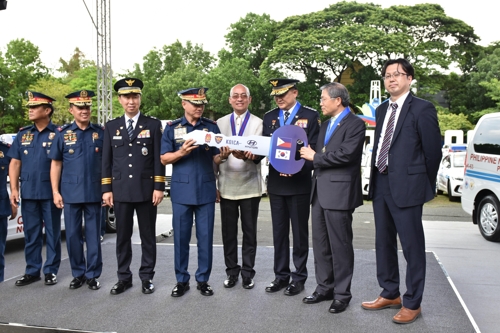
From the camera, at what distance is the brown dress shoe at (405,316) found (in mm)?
3375

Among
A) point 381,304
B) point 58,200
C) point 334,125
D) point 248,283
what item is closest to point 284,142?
point 334,125

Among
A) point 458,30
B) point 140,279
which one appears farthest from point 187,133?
point 458,30

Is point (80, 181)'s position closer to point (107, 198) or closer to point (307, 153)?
point (107, 198)

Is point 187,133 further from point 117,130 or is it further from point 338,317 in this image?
point 338,317

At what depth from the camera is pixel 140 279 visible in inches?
171

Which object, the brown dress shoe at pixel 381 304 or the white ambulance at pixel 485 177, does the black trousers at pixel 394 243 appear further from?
the white ambulance at pixel 485 177

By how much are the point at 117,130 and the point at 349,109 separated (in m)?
1.82

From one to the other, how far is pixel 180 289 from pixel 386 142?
6.20 ft

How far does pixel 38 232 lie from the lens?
463cm

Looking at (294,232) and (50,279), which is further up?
(294,232)

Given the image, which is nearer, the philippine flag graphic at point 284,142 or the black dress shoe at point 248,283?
the philippine flag graphic at point 284,142

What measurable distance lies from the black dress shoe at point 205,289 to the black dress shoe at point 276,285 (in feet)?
1.44

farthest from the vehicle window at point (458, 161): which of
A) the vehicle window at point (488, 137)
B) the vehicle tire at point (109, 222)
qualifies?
the vehicle tire at point (109, 222)

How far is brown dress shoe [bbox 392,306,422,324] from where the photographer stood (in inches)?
133
